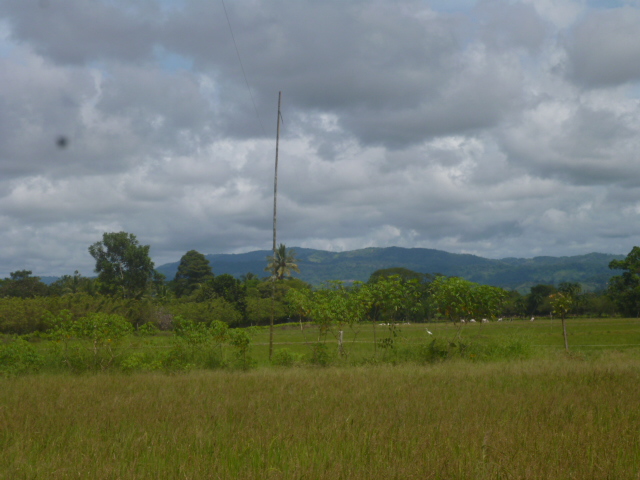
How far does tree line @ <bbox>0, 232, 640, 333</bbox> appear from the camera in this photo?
54.7 feet

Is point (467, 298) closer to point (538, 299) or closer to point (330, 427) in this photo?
point (330, 427)

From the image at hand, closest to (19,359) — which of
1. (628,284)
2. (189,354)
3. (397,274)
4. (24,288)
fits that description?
(189,354)

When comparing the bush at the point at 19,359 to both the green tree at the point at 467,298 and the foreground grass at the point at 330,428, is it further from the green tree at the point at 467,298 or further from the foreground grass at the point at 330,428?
the green tree at the point at 467,298

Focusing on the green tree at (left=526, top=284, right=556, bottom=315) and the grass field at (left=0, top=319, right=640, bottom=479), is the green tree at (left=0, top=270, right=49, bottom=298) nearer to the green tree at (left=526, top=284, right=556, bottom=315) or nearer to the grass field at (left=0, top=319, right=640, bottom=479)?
the grass field at (left=0, top=319, right=640, bottom=479)

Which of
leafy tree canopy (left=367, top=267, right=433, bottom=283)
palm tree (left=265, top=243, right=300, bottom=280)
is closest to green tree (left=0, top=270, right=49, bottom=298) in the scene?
palm tree (left=265, top=243, right=300, bottom=280)

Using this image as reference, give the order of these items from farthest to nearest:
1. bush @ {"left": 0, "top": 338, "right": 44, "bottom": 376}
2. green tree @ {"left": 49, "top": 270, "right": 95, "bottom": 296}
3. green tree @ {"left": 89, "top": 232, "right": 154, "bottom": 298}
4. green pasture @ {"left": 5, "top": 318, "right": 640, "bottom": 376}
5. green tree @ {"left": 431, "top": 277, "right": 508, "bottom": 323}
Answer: green tree @ {"left": 49, "top": 270, "right": 95, "bottom": 296} < green tree @ {"left": 89, "top": 232, "right": 154, "bottom": 298} < green tree @ {"left": 431, "top": 277, "right": 508, "bottom": 323} < green pasture @ {"left": 5, "top": 318, "right": 640, "bottom": 376} < bush @ {"left": 0, "top": 338, "right": 44, "bottom": 376}

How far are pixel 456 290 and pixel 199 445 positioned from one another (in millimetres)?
12236

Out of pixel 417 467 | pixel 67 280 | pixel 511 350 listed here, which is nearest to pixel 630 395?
pixel 417 467

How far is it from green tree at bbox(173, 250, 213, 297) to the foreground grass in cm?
7697

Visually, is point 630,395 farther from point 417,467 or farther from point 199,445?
point 199,445

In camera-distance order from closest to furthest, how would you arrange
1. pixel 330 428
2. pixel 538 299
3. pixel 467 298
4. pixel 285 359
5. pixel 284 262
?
1. pixel 330 428
2. pixel 285 359
3. pixel 467 298
4. pixel 284 262
5. pixel 538 299

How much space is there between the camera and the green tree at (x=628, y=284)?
232 ft

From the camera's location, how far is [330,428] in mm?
6703

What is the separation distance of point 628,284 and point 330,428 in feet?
257
